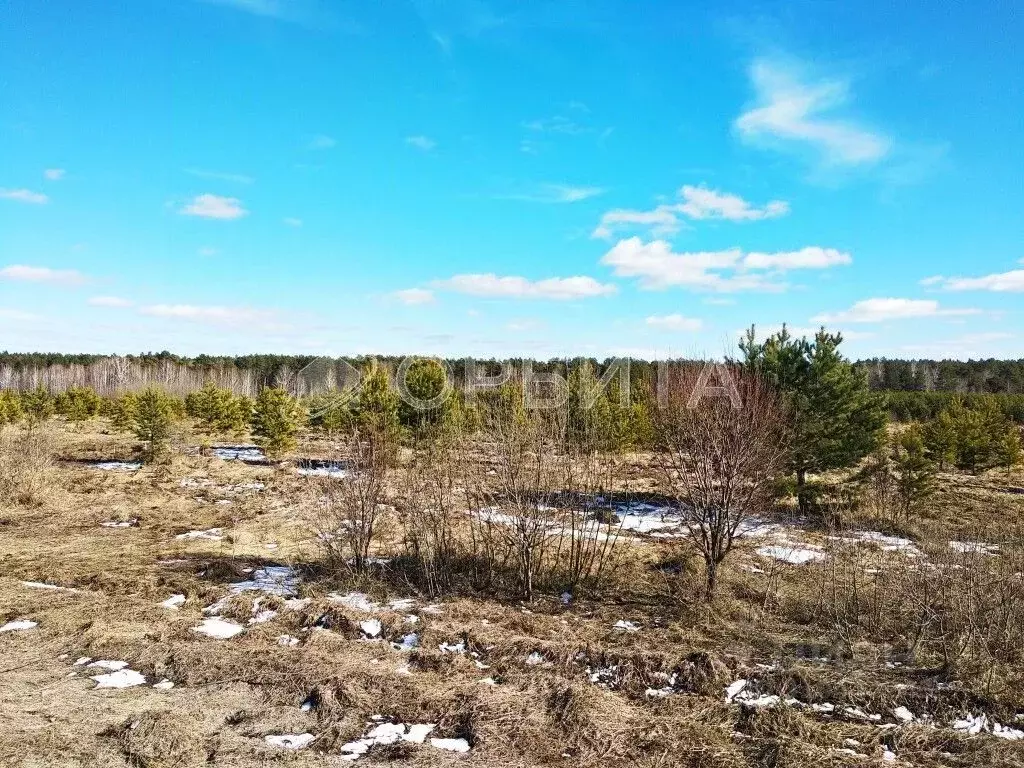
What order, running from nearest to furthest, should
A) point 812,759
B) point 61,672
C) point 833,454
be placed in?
1. point 812,759
2. point 61,672
3. point 833,454

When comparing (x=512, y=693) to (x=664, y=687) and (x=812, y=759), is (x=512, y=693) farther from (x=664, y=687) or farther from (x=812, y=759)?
(x=812, y=759)

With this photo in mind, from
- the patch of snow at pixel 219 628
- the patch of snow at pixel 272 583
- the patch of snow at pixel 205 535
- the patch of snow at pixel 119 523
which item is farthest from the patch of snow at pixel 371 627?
the patch of snow at pixel 119 523

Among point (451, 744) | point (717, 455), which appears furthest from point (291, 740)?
point (717, 455)

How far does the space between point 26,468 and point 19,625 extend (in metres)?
9.85

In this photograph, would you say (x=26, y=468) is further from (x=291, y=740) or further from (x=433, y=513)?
(x=291, y=740)

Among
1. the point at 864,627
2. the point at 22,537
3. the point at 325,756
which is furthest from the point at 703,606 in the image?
the point at 22,537

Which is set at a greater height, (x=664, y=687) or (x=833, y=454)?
(x=833, y=454)

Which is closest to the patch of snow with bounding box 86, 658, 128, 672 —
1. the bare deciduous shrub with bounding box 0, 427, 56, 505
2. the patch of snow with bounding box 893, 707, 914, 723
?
the patch of snow with bounding box 893, 707, 914, 723

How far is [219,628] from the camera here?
6.80m

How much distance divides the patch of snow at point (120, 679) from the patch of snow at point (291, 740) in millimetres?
1717

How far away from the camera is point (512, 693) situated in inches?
206

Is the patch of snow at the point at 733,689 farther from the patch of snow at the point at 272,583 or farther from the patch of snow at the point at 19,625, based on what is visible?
the patch of snow at the point at 19,625

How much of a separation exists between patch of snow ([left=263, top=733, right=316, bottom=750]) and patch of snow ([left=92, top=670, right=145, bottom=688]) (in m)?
1.72

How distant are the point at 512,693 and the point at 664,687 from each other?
1.38m
